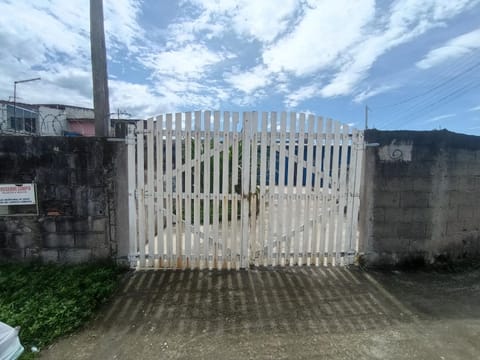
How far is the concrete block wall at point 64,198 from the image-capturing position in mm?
3287

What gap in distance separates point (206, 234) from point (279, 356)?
5.68 feet

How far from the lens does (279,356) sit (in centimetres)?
195

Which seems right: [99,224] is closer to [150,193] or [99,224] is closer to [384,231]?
[150,193]

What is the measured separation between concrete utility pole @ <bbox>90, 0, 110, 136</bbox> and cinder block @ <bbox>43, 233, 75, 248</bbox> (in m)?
1.51

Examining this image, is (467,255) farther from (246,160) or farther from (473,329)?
(246,160)

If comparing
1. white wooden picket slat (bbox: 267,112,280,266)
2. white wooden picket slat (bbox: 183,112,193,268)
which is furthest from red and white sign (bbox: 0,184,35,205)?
white wooden picket slat (bbox: 267,112,280,266)

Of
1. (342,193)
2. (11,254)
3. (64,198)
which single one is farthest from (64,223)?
(342,193)

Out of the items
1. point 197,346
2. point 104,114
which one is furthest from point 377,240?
point 104,114

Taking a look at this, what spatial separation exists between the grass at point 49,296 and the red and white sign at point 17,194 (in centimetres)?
86

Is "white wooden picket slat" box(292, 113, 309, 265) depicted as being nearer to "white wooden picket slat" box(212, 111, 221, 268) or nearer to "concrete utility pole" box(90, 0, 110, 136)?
"white wooden picket slat" box(212, 111, 221, 268)

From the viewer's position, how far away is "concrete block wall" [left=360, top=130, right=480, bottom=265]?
3.48 meters

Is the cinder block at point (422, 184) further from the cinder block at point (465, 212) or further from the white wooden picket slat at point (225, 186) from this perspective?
the white wooden picket slat at point (225, 186)

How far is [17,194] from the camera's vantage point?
3.30m

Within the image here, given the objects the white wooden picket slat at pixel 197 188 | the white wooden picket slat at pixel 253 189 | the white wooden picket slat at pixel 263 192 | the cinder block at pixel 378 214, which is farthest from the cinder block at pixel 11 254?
the cinder block at pixel 378 214
